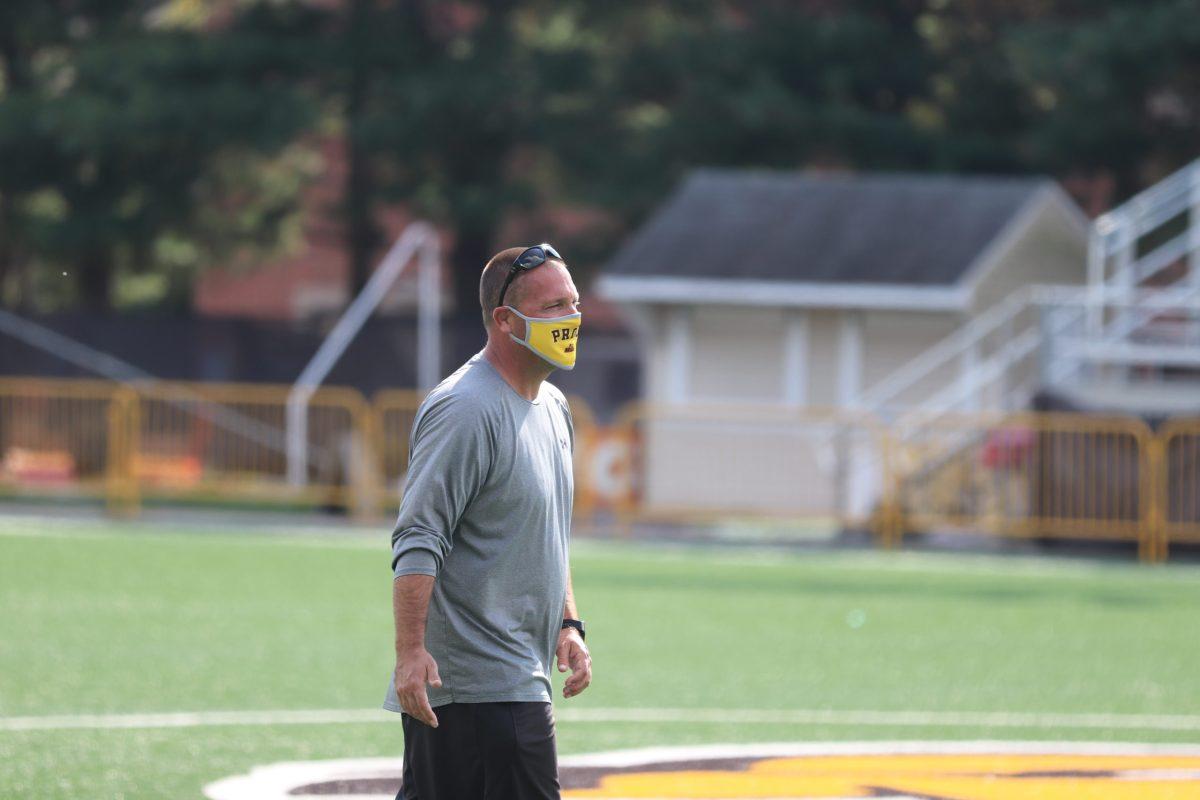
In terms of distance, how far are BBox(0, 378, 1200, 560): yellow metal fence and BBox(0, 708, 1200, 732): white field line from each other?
11024 millimetres

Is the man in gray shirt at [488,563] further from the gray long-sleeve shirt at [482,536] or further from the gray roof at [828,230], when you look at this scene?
the gray roof at [828,230]

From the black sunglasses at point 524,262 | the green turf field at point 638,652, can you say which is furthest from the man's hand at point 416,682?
the green turf field at point 638,652

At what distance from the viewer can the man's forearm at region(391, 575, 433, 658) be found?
5.21 m

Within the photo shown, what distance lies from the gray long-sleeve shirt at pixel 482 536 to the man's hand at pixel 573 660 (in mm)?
192

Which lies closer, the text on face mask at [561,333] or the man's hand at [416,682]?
the man's hand at [416,682]

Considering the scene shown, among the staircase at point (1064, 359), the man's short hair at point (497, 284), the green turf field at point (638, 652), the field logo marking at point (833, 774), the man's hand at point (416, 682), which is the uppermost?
the staircase at point (1064, 359)

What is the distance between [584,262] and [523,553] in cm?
3138

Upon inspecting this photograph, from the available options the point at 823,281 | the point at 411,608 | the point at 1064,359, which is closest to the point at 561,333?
the point at 411,608

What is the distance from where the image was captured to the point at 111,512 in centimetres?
2383

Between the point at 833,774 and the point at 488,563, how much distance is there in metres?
3.49

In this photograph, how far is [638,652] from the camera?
505 inches

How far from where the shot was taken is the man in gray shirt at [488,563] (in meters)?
5.25

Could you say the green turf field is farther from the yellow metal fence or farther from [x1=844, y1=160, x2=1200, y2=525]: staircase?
[x1=844, y1=160, x2=1200, y2=525]: staircase

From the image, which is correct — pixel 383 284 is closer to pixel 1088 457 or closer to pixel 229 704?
pixel 1088 457
